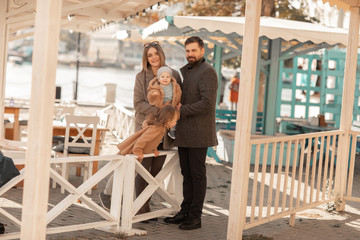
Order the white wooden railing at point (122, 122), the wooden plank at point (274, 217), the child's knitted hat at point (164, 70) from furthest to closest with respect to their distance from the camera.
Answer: the white wooden railing at point (122, 122) < the wooden plank at point (274, 217) < the child's knitted hat at point (164, 70)

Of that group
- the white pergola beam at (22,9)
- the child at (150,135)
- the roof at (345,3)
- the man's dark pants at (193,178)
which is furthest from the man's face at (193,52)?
the white pergola beam at (22,9)

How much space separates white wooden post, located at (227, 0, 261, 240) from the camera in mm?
5641

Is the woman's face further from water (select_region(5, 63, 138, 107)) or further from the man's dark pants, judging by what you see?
water (select_region(5, 63, 138, 107))

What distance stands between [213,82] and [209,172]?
4439mm

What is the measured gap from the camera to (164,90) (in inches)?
240

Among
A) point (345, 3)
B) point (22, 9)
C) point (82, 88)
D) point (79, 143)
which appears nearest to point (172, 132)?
point (79, 143)

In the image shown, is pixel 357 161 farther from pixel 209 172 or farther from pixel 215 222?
pixel 215 222

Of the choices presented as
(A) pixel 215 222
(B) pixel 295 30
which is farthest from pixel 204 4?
(A) pixel 215 222

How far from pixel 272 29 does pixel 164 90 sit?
4343mm

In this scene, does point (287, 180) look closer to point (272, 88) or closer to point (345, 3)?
point (345, 3)

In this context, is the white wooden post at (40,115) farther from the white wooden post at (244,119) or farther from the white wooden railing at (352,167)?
the white wooden railing at (352,167)

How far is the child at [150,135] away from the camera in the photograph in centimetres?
601

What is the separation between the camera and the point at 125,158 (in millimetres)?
5961

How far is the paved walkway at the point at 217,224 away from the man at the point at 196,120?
0.90 feet
